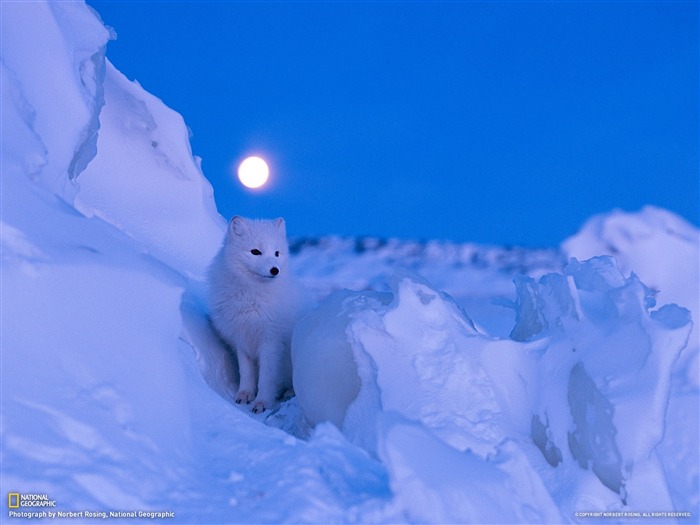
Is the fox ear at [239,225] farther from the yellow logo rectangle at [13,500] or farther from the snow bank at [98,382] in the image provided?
the yellow logo rectangle at [13,500]

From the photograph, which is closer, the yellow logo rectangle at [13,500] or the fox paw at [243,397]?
the yellow logo rectangle at [13,500]

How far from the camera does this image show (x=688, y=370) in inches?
217

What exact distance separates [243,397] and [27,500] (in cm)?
307

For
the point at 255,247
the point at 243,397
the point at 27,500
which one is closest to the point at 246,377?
the point at 243,397

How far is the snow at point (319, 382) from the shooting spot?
2373 millimetres

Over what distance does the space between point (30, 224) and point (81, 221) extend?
40cm

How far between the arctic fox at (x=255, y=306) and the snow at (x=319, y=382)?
0.83 feet

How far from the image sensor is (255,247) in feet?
17.7

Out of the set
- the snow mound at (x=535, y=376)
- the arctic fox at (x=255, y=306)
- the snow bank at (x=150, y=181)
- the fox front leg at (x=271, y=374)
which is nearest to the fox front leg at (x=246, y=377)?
the arctic fox at (x=255, y=306)

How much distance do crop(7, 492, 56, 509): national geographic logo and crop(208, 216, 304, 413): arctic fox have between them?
3.00m

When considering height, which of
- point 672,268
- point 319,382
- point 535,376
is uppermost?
point 672,268

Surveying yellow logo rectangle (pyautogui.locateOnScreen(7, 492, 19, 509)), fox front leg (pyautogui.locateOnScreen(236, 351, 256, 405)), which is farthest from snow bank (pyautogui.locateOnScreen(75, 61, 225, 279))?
yellow logo rectangle (pyautogui.locateOnScreen(7, 492, 19, 509))

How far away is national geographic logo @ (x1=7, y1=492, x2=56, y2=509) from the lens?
2090 millimetres

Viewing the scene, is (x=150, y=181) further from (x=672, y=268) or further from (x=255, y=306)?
(x=672, y=268)
